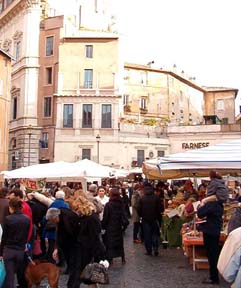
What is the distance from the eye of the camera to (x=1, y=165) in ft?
120

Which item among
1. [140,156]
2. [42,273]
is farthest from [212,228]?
[140,156]

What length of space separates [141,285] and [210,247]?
1420 millimetres

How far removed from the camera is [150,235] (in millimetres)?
12211

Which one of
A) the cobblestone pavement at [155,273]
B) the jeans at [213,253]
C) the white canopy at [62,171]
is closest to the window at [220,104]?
the white canopy at [62,171]

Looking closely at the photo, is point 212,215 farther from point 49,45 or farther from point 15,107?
point 15,107

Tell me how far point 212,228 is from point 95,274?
2.62 meters

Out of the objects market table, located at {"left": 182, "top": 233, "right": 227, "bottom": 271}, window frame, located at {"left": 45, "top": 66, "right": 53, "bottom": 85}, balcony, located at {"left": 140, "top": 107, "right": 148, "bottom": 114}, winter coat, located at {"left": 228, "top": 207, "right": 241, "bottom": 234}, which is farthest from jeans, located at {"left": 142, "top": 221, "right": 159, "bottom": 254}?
balcony, located at {"left": 140, "top": 107, "right": 148, "bottom": 114}

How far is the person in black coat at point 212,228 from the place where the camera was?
8641 mm

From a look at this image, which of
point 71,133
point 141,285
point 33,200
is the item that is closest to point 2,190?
point 33,200

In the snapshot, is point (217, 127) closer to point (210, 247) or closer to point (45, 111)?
point (45, 111)

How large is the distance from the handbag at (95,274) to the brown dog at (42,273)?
1.79ft

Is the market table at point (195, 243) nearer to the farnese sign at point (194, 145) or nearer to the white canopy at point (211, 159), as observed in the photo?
the white canopy at point (211, 159)

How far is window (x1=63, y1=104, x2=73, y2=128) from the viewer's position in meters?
43.7

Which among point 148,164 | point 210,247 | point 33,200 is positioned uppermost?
point 148,164
